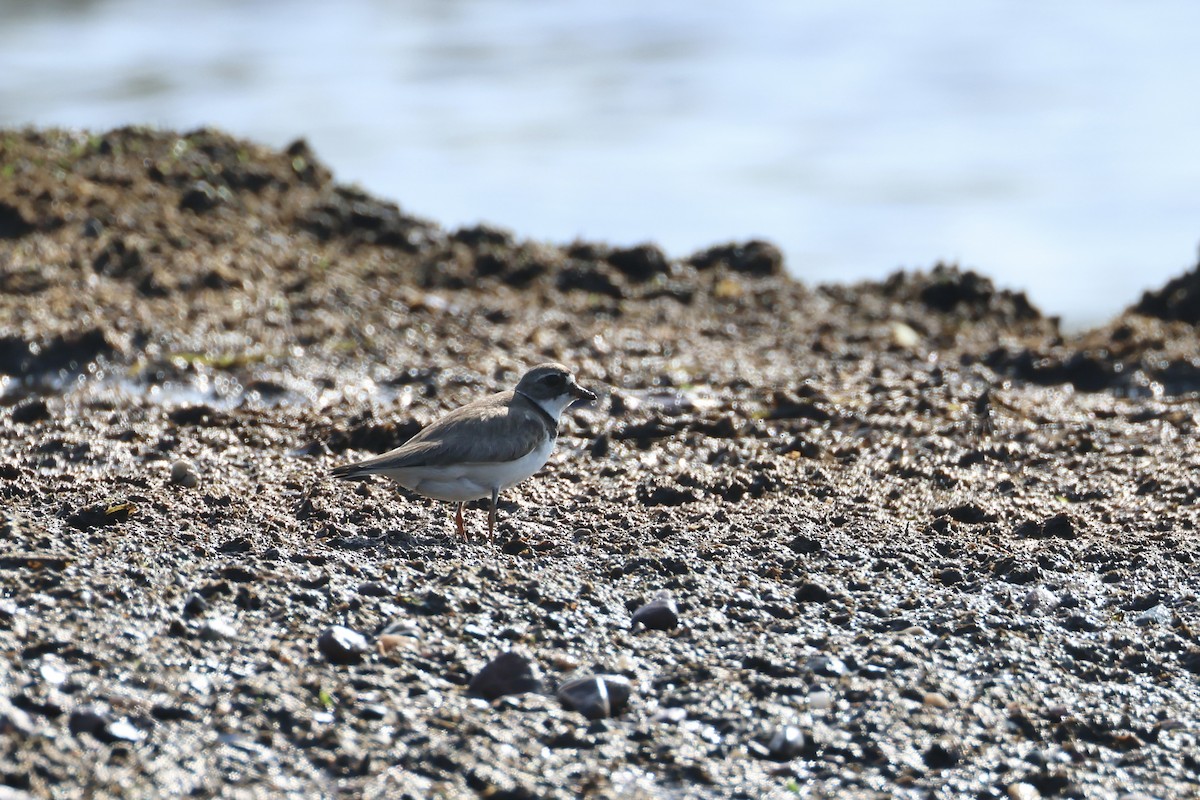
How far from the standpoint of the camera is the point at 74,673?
4.75 m

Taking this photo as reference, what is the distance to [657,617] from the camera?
565cm

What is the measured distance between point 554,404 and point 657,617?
2.04 meters

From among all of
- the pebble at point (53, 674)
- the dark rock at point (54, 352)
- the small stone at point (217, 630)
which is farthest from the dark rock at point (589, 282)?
the pebble at point (53, 674)

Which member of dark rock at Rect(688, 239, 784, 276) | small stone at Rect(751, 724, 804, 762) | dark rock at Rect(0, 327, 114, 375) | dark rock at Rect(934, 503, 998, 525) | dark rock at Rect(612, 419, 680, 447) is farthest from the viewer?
dark rock at Rect(688, 239, 784, 276)

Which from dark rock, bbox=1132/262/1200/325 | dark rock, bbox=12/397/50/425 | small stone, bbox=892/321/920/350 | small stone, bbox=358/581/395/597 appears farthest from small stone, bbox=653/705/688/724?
dark rock, bbox=1132/262/1200/325

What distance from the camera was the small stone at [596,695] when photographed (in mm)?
4918

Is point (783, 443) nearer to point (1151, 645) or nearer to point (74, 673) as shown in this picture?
point (1151, 645)

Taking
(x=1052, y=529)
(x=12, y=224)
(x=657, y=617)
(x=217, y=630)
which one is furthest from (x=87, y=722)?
(x=12, y=224)

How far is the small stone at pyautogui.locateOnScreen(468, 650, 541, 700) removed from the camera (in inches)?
197

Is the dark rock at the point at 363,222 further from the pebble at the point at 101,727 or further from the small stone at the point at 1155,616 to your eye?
the pebble at the point at 101,727

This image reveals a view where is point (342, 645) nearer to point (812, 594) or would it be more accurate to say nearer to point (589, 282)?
point (812, 594)

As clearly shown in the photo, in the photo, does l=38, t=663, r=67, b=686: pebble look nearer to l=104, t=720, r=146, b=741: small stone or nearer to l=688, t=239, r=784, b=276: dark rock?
l=104, t=720, r=146, b=741: small stone

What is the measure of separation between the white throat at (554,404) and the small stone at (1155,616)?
2.96 meters

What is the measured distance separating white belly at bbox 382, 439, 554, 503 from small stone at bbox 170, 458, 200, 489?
1154 mm
